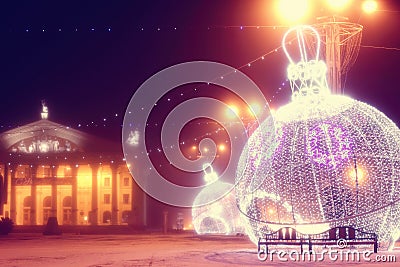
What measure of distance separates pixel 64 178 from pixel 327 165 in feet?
159

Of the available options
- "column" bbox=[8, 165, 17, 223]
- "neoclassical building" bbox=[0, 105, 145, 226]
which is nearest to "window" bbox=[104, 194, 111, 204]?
"neoclassical building" bbox=[0, 105, 145, 226]

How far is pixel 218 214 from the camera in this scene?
3169cm

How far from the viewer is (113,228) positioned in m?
48.5

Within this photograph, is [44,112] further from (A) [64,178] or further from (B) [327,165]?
(B) [327,165]

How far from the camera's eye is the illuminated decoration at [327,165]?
14.8 metres

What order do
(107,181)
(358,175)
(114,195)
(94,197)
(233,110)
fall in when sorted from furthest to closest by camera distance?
(107,181) < (94,197) < (114,195) < (233,110) < (358,175)

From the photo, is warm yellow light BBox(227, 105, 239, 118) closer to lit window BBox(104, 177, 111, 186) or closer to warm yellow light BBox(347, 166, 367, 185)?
warm yellow light BBox(347, 166, 367, 185)

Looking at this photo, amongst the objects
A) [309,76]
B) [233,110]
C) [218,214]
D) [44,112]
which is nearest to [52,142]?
[44,112]

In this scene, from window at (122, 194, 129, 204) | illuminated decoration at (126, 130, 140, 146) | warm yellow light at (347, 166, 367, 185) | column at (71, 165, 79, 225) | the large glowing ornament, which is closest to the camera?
warm yellow light at (347, 166, 367, 185)

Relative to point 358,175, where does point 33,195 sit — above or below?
below

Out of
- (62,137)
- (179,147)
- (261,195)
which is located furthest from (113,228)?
(261,195)

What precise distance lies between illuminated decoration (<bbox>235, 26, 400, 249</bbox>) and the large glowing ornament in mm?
15017

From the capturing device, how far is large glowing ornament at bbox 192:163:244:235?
31.1 m

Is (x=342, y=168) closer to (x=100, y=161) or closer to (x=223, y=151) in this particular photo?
(x=223, y=151)
